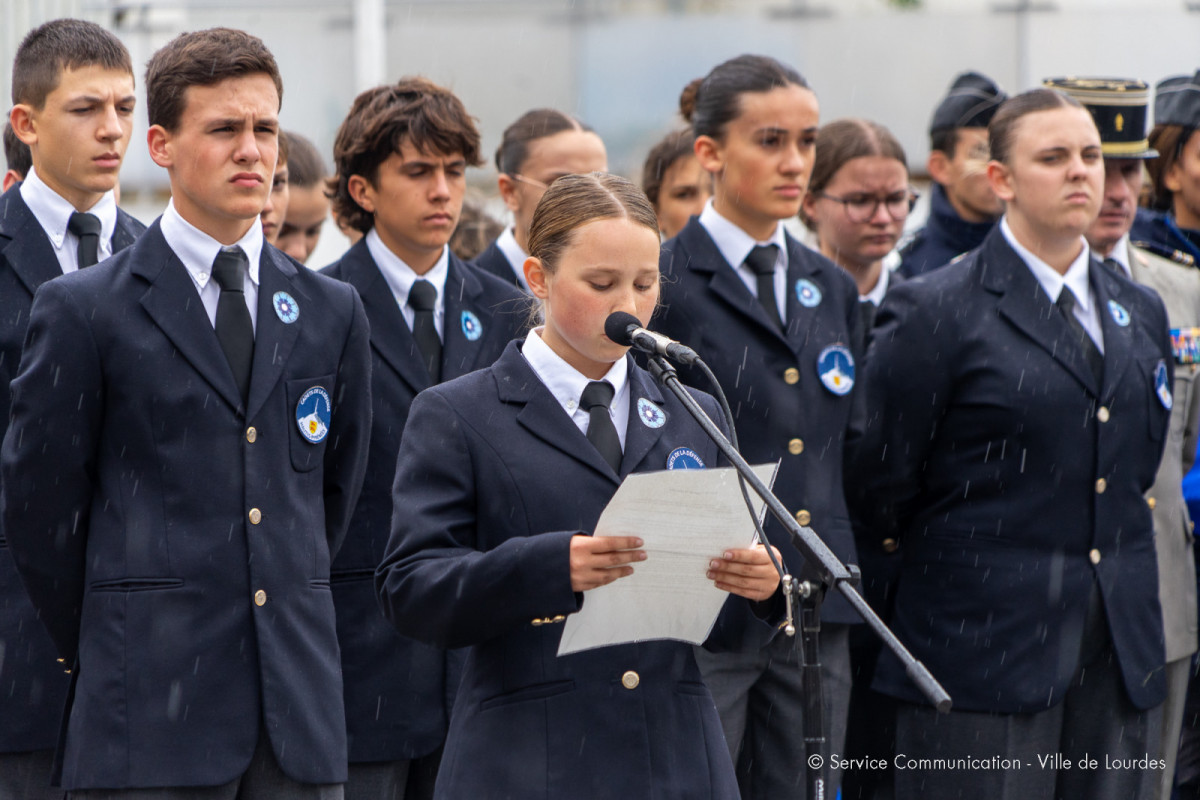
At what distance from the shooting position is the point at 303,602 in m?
3.30

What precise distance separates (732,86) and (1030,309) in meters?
1.14

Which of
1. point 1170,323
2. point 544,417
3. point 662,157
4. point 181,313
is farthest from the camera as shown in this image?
point 662,157

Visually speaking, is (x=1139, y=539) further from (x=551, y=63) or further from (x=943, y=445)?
(x=551, y=63)

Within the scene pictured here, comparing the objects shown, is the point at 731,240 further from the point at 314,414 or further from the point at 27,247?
the point at 27,247

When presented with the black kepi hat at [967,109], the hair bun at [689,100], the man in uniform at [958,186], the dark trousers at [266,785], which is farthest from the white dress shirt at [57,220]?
the black kepi hat at [967,109]

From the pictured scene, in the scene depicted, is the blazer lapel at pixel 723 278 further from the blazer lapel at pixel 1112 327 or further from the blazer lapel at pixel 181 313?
the blazer lapel at pixel 181 313

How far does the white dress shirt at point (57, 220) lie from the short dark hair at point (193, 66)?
0.72m

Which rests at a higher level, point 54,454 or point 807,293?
point 807,293

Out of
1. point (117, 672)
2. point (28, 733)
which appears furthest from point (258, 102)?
point (28, 733)

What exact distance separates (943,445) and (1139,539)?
625 mm

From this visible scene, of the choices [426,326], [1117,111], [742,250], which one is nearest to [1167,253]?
[1117,111]

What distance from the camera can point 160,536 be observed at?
3.14m

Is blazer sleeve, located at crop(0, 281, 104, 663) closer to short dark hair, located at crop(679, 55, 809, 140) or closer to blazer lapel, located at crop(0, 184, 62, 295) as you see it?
blazer lapel, located at crop(0, 184, 62, 295)

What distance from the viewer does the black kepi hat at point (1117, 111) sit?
536cm
